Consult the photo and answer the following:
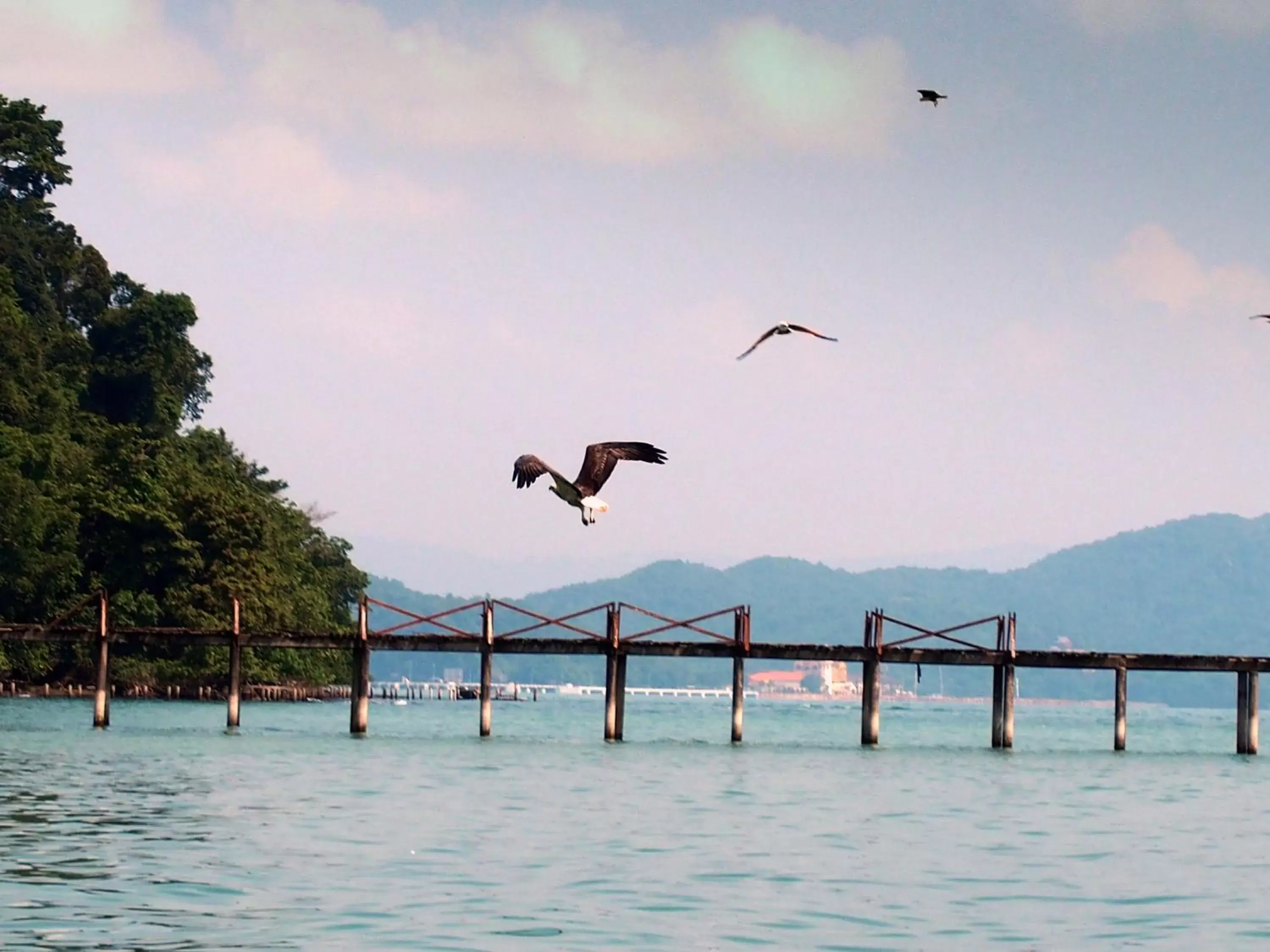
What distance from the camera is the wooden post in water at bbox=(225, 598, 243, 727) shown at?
67.2m

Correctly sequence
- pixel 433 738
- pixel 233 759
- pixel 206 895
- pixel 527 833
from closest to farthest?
pixel 206 895, pixel 527 833, pixel 233 759, pixel 433 738

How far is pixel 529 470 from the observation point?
2591cm

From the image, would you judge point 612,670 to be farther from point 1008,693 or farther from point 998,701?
point 998,701

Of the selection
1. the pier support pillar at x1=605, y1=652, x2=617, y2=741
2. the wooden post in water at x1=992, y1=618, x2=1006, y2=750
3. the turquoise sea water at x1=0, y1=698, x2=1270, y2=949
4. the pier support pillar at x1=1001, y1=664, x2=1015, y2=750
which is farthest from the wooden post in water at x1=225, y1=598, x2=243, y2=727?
the pier support pillar at x1=1001, y1=664, x2=1015, y2=750

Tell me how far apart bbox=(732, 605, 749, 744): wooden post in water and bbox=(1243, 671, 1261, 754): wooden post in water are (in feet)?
53.7

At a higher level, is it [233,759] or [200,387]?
[200,387]

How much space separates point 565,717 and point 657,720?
6.72 meters

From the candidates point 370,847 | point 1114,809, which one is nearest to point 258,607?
point 1114,809

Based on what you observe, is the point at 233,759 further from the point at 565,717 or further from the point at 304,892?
the point at 565,717

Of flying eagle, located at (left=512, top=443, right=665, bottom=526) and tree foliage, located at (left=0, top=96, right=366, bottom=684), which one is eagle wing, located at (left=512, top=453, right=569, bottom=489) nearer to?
flying eagle, located at (left=512, top=443, right=665, bottom=526)

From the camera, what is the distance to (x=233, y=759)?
56.6 meters

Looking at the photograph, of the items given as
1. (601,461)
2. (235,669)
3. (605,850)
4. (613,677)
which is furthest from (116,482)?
(601,461)

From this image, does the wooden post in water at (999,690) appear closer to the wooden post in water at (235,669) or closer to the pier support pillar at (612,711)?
the pier support pillar at (612,711)

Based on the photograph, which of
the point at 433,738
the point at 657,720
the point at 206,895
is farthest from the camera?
the point at 657,720
